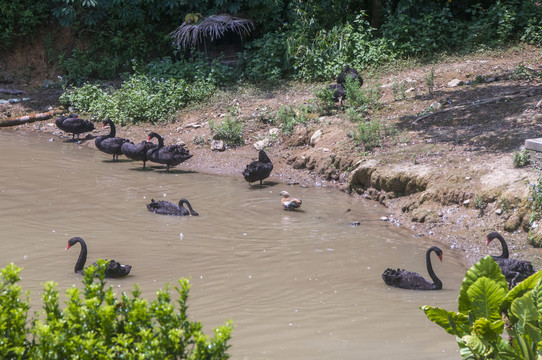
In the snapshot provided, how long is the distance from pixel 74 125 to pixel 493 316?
42.9 ft

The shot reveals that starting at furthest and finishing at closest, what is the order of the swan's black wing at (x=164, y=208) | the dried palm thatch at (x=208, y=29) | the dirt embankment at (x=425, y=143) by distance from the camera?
the dried palm thatch at (x=208, y=29) < the swan's black wing at (x=164, y=208) < the dirt embankment at (x=425, y=143)

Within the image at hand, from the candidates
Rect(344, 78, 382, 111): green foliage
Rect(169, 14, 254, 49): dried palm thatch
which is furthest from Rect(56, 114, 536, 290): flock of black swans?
Rect(169, 14, 254, 49): dried palm thatch

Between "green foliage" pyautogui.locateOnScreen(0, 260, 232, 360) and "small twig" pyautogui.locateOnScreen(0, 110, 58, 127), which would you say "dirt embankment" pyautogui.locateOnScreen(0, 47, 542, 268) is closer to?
"small twig" pyautogui.locateOnScreen(0, 110, 58, 127)

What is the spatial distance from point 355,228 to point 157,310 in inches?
257

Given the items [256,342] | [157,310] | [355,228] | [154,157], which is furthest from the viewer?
[154,157]

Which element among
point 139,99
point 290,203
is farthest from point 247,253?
point 139,99

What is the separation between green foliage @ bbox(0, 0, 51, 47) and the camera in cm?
2058

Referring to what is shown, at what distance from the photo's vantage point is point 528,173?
10039 millimetres

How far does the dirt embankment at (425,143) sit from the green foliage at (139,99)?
0.36 metres

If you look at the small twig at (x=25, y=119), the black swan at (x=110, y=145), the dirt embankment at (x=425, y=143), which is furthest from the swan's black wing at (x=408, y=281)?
the small twig at (x=25, y=119)

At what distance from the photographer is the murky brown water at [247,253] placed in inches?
252

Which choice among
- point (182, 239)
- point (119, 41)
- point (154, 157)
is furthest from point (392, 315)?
point (119, 41)

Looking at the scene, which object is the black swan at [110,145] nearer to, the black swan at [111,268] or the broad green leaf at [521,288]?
the black swan at [111,268]

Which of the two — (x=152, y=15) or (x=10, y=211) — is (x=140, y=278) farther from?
(x=152, y=15)
